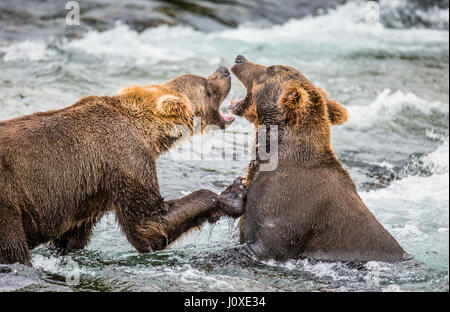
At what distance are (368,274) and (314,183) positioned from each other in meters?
0.89

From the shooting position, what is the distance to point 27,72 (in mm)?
12531

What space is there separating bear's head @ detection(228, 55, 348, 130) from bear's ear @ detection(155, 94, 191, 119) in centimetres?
71

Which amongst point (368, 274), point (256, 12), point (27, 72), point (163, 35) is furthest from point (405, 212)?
point (256, 12)

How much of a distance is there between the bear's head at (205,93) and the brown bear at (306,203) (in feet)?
2.04

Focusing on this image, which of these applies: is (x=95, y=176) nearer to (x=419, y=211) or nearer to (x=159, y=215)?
(x=159, y=215)

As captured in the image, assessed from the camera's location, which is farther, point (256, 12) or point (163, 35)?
point (256, 12)

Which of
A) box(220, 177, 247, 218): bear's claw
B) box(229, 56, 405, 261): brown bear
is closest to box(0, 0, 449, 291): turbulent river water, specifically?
box(229, 56, 405, 261): brown bear

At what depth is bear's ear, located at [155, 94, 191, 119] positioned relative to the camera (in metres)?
6.26

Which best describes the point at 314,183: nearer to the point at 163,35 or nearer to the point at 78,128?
the point at 78,128

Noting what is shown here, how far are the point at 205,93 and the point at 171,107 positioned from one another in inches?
23.9

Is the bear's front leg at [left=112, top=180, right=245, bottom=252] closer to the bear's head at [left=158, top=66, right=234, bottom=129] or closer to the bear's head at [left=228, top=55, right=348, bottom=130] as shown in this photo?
the bear's head at [left=158, top=66, right=234, bottom=129]

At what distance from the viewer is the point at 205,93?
678 cm

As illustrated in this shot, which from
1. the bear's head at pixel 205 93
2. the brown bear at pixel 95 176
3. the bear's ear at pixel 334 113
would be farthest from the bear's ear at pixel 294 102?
the brown bear at pixel 95 176
